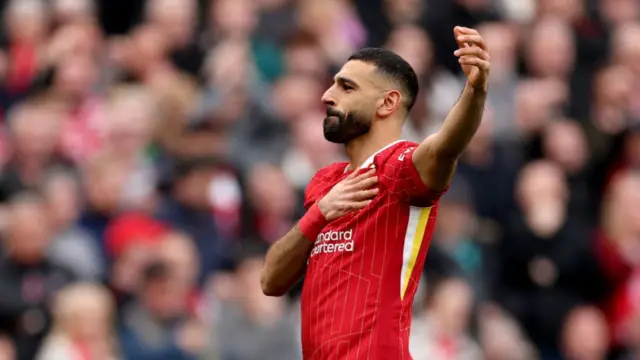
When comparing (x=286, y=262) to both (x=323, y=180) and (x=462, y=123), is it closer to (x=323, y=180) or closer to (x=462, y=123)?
(x=323, y=180)

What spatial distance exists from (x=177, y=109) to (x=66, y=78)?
88 cm

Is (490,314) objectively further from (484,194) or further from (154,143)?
(154,143)

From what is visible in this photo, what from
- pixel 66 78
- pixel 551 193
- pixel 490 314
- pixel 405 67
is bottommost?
pixel 490 314

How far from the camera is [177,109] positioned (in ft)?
37.0

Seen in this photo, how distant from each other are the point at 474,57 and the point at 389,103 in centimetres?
63

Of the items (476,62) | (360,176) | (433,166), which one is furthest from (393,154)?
(476,62)

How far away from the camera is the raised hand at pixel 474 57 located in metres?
4.84

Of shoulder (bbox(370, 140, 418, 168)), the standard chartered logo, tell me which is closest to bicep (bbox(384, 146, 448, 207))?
shoulder (bbox(370, 140, 418, 168))

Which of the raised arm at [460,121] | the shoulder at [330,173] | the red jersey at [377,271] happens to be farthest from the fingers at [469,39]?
the shoulder at [330,173]

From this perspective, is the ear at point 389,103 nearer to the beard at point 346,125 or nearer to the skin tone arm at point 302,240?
the beard at point 346,125

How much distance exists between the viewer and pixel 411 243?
5.27 m

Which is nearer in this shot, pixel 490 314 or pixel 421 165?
pixel 421 165

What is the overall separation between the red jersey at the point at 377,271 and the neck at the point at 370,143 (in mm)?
75

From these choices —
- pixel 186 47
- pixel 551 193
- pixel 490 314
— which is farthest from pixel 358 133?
pixel 186 47
